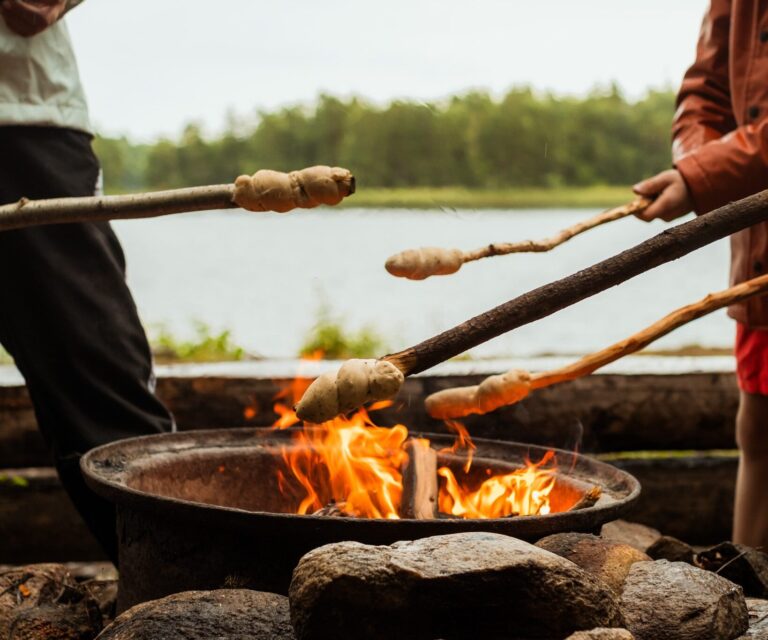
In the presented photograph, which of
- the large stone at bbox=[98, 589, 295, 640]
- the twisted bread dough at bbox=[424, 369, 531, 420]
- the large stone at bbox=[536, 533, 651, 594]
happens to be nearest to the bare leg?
the large stone at bbox=[536, 533, 651, 594]

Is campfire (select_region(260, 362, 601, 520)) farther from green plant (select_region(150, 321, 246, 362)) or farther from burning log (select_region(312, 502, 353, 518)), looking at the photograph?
green plant (select_region(150, 321, 246, 362))

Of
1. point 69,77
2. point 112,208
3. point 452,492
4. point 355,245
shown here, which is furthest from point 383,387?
point 355,245

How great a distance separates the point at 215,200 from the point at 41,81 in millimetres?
1139

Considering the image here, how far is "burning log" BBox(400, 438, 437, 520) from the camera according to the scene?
2.52m

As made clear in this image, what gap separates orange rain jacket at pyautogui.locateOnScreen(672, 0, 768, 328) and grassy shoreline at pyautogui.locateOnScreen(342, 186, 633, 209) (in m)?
0.40

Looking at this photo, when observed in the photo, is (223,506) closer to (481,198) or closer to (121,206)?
(121,206)

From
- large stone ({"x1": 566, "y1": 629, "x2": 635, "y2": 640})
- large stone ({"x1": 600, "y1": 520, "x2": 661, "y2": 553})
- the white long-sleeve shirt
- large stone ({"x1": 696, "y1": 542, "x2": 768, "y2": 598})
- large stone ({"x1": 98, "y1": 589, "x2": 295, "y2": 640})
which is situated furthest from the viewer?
large stone ({"x1": 600, "y1": 520, "x2": 661, "y2": 553})

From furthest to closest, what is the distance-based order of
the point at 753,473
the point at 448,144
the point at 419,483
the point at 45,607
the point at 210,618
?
the point at 448,144 → the point at 753,473 → the point at 419,483 → the point at 45,607 → the point at 210,618

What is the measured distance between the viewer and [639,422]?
4.01 metres

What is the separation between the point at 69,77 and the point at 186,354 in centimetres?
300

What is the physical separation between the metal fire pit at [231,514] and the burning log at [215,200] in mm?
623

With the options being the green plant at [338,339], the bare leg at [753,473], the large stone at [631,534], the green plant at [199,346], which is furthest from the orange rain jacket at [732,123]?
the green plant at [338,339]

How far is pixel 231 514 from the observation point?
6.47 ft

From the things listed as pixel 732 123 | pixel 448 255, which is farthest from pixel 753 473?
pixel 448 255
